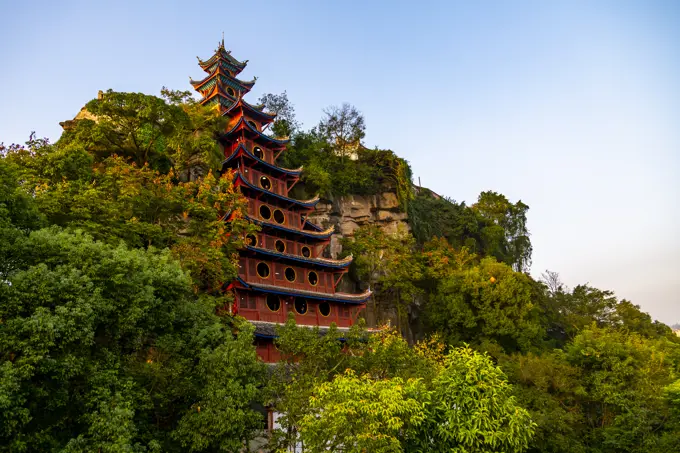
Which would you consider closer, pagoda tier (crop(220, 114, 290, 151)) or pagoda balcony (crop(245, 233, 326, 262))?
pagoda balcony (crop(245, 233, 326, 262))

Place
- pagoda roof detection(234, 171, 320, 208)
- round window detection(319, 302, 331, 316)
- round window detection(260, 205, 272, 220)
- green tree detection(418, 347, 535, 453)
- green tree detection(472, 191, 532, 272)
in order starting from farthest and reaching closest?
green tree detection(472, 191, 532, 272)
round window detection(260, 205, 272, 220)
round window detection(319, 302, 331, 316)
pagoda roof detection(234, 171, 320, 208)
green tree detection(418, 347, 535, 453)

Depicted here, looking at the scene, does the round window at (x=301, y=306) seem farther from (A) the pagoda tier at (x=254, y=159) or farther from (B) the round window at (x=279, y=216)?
(A) the pagoda tier at (x=254, y=159)

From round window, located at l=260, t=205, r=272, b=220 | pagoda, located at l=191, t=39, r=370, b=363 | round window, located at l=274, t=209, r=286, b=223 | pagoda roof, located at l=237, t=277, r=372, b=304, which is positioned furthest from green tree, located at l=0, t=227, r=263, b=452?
round window, located at l=274, t=209, r=286, b=223

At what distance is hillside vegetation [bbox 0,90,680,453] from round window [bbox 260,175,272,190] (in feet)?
11.1

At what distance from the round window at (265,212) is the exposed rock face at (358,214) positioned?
544cm

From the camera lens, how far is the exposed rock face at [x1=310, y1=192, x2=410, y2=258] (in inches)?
1270

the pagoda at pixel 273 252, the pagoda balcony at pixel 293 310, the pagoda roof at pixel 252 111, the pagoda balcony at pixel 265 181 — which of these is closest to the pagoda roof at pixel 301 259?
the pagoda at pixel 273 252

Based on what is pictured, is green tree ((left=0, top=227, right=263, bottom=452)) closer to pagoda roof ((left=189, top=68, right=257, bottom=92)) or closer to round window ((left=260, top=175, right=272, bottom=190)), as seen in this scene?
round window ((left=260, top=175, right=272, bottom=190))

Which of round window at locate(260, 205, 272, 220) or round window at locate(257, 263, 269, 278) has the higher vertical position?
round window at locate(260, 205, 272, 220)

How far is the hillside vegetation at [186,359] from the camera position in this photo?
938cm

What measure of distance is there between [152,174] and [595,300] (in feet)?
105

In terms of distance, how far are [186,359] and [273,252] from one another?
11.4m

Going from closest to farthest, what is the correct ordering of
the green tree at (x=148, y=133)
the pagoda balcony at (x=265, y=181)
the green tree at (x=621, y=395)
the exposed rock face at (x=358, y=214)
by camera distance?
the green tree at (x=621, y=395)
the green tree at (x=148, y=133)
the pagoda balcony at (x=265, y=181)
the exposed rock face at (x=358, y=214)

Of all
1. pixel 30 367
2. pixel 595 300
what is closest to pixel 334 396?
pixel 30 367
